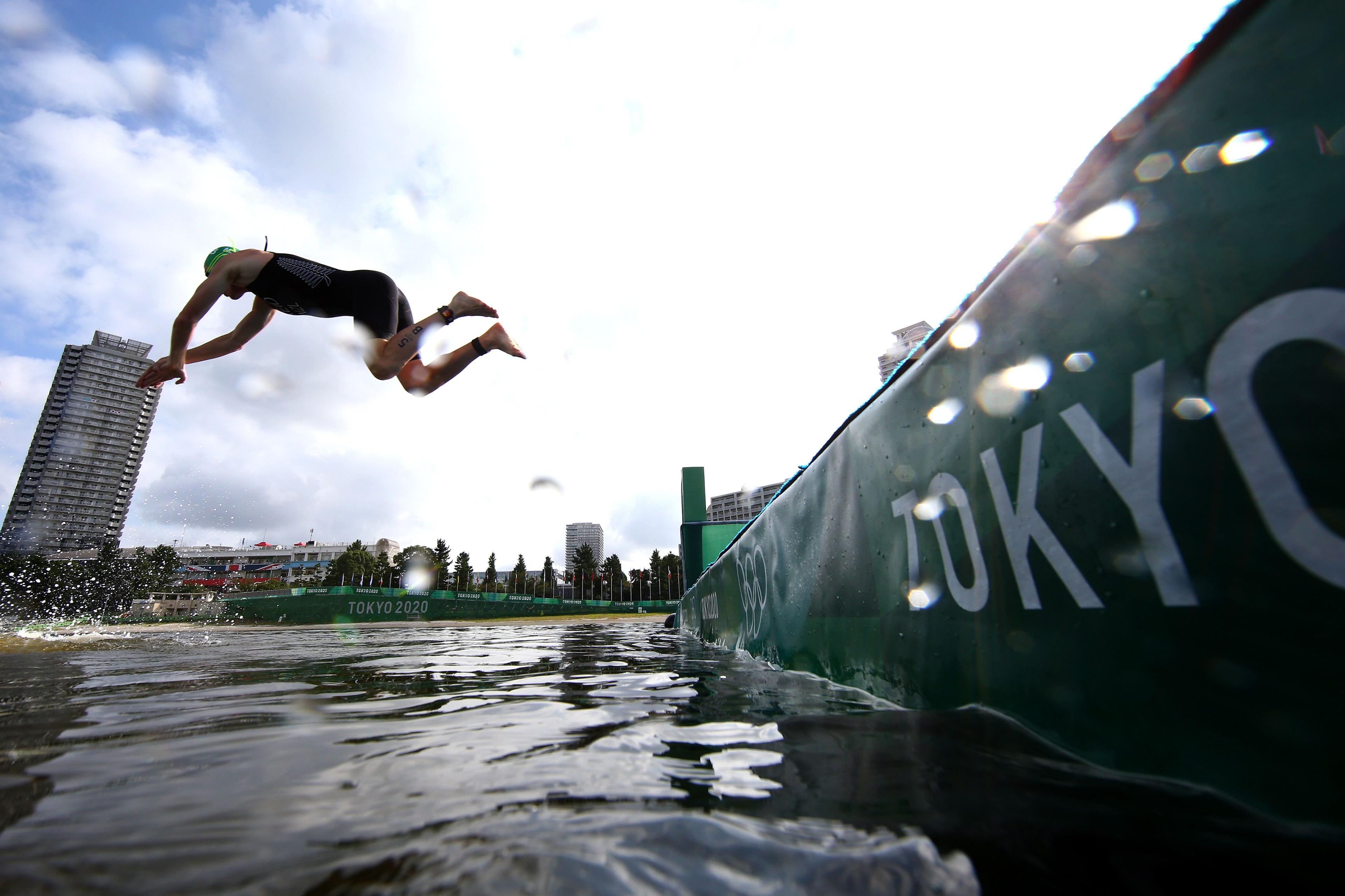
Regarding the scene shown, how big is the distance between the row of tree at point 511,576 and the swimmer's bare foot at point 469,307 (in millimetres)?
55547

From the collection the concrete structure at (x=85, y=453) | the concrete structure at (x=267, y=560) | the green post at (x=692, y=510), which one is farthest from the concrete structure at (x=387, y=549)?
the green post at (x=692, y=510)

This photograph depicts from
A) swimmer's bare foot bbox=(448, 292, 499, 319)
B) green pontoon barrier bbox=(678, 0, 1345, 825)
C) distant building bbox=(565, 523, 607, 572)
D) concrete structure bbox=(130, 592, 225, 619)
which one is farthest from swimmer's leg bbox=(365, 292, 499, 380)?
distant building bbox=(565, 523, 607, 572)

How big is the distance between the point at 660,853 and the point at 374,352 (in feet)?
11.8

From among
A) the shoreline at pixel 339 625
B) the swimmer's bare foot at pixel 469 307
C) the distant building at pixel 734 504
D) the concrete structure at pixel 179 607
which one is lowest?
the shoreline at pixel 339 625

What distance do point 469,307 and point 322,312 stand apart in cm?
112

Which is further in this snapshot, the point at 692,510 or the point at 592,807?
the point at 692,510

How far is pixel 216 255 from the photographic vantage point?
11.6ft

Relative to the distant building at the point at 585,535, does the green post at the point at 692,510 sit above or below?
below

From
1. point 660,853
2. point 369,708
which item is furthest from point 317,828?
point 369,708

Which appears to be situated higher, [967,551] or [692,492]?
[692,492]

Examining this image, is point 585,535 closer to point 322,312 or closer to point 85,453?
point 85,453

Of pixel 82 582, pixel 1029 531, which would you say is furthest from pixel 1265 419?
pixel 82 582

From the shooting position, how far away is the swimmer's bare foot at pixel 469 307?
352 cm

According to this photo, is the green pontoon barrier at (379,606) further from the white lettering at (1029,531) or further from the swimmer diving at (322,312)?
the white lettering at (1029,531)
